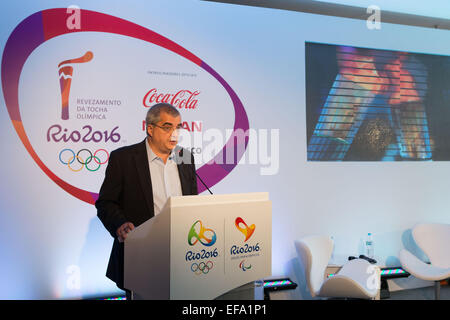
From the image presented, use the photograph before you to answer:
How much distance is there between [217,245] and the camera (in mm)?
1404

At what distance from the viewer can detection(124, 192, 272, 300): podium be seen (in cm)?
132

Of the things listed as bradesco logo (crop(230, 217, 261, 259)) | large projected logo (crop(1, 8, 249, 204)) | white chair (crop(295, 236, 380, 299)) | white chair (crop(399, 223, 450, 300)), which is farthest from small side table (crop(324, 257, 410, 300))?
large projected logo (crop(1, 8, 249, 204))

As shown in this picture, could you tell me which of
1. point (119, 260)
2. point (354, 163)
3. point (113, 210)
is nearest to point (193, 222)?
point (113, 210)

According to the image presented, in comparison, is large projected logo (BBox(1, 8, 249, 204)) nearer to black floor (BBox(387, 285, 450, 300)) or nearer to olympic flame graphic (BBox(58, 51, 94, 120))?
olympic flame graphic (BBox(58, 51, 94, 120))

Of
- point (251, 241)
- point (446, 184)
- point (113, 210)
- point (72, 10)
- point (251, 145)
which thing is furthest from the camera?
point (446, 184)

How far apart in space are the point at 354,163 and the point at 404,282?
1.57m

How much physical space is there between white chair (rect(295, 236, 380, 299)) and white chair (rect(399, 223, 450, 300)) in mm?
670

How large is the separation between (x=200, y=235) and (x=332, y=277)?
6.71 ft

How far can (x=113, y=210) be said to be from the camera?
7.14 feet

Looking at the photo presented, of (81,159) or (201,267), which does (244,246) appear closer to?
(201,267)

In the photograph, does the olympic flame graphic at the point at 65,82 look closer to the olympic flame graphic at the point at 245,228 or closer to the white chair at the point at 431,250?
the olympic flame graphic at the point at 245,228

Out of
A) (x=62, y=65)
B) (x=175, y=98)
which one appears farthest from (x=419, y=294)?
(x=62, y=65)

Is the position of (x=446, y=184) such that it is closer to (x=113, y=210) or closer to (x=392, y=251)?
(x=392, y=251)
